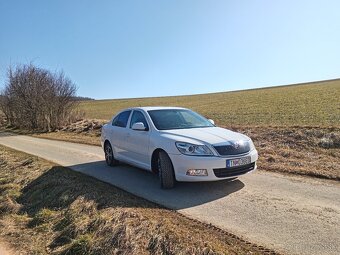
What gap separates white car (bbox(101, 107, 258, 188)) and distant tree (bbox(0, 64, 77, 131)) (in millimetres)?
23777

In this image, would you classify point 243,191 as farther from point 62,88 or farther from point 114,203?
point 62,88

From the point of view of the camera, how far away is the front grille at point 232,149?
21.4 feet

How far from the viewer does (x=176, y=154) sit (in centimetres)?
666

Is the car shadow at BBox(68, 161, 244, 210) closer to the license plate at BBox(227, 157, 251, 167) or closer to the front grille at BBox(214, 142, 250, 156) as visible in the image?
the license plate at BBox(227, 157, 251, 167)

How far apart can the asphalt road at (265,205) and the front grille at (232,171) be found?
0.36 m

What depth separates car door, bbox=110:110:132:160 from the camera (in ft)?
29.3

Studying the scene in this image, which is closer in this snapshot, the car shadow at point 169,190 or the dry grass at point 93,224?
the dry grass at point 93,224

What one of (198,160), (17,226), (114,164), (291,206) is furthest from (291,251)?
(114,164)

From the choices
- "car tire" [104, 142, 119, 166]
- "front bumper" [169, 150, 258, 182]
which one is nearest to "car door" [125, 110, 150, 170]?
"front bumper" [169, 150, 258, 182]

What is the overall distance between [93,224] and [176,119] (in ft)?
10.5

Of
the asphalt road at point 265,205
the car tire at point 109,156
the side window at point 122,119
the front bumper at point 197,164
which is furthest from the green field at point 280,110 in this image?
the front bumper at point 197,164

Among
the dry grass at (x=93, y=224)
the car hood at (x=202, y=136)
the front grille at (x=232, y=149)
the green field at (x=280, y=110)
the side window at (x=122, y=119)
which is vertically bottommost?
the dry grass at (x=93, y=224)

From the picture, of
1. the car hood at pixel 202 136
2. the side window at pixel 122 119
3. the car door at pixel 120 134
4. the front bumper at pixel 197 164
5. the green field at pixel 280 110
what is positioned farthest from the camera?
the green field at pixel 280 110

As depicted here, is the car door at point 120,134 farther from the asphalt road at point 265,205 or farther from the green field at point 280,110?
the green field at point 280,110
